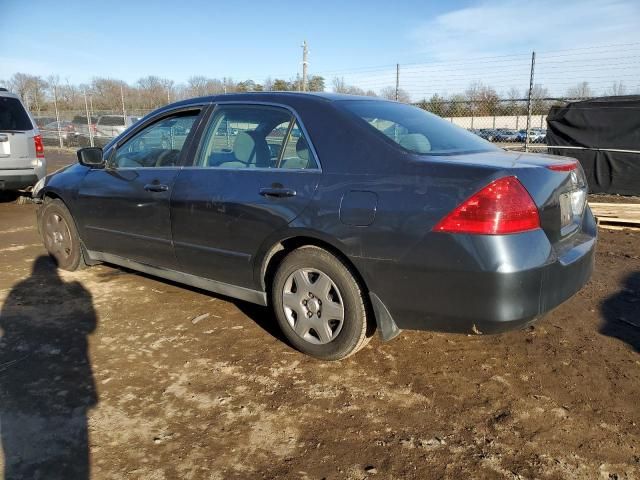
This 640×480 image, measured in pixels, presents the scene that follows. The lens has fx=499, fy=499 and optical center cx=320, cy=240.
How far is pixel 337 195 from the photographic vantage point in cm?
278

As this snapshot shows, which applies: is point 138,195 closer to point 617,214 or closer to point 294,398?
point 294,398

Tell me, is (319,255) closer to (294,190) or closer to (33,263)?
(294,190)

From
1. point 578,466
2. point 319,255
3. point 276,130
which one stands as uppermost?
point 276,130

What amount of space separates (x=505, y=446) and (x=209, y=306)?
2501 millimetres

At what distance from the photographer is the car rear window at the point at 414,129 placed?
2.94 metres

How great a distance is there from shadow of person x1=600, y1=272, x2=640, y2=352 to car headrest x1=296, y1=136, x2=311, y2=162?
242cm

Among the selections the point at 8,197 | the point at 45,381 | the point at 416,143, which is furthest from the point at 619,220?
the point at 8,197

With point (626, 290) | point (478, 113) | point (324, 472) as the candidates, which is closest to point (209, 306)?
point (324, 472)

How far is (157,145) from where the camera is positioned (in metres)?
4.02

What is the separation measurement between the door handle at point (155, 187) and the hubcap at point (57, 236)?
1.44m

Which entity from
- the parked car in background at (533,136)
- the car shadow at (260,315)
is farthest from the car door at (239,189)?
the parked car in background at (533,136)

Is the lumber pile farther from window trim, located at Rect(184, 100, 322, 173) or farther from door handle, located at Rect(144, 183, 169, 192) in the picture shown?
door handle, located at Rect(144, 183, 169, 192)

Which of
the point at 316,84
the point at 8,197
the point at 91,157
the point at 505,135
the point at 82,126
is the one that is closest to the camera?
the point at 91,157

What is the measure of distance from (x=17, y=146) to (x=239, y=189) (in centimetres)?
624
